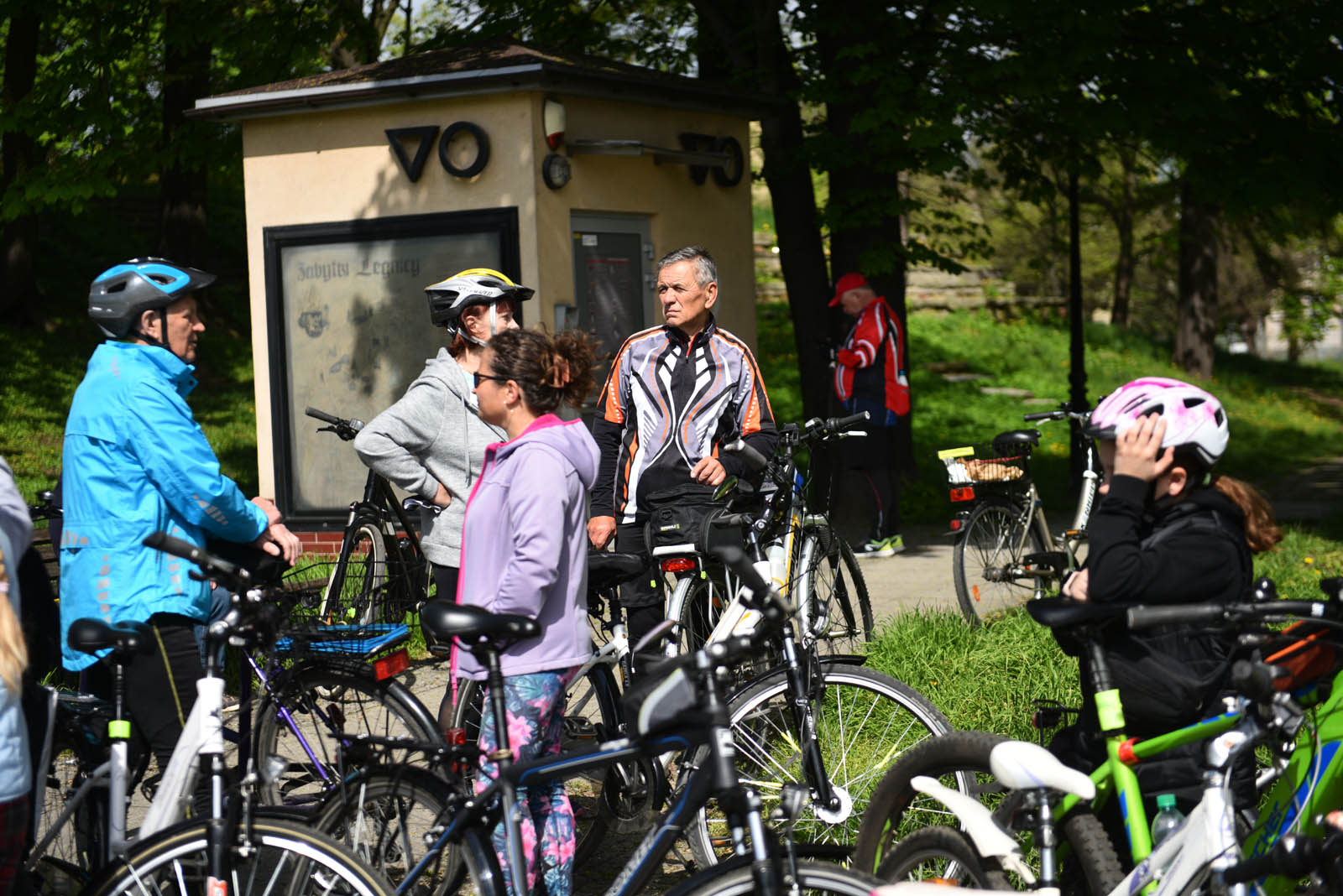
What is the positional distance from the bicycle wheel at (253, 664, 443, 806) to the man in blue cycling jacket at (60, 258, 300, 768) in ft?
0.99

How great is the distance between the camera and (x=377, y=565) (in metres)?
6.91

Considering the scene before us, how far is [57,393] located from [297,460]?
8944 mm

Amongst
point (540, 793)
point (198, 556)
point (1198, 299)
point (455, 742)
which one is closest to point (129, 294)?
point (198, 556)

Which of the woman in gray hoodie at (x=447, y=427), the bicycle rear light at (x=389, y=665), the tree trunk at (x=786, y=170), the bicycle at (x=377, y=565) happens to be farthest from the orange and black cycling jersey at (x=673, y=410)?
the tree trunk at (x=786, y=170)

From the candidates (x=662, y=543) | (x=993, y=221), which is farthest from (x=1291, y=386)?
(x=662, y=543)

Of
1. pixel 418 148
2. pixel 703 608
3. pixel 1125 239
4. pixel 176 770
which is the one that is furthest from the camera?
pixel 1125 239

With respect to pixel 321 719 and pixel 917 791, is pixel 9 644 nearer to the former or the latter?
pixel 321 719

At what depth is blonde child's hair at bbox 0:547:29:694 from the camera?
2869mm

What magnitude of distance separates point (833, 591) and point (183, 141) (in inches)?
343

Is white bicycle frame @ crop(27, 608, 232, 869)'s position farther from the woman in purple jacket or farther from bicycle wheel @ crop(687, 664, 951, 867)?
bicycle wheel @ crop(687, 664, 951, 867)

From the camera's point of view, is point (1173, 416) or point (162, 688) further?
point (162, 688)

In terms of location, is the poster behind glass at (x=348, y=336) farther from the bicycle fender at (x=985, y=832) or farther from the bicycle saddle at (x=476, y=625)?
the bicycle fender at (x=985, y=832)

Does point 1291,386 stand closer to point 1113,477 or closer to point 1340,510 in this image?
point 1340,510

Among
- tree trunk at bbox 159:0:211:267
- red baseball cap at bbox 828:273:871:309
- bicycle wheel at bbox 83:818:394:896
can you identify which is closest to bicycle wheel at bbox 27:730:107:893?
bicycle wheel at bbox 83:818:394:896
